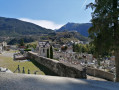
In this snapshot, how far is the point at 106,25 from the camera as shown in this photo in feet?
19.2

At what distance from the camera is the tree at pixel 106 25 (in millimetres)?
5578

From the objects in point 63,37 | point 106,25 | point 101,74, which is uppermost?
point 63,37

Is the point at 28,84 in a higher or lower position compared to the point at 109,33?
lower

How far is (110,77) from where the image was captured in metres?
9.02

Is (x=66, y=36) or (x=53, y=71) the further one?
(x=66, y=36)

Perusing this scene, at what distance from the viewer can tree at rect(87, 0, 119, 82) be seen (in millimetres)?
5578

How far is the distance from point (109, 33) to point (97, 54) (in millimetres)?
1466

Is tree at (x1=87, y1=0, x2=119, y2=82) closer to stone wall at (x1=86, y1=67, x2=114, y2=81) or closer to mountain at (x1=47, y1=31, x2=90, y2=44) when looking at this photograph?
stone wall at (x1=86, y1=67, x2=114, y2=81)

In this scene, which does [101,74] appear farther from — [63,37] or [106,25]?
[63,37]

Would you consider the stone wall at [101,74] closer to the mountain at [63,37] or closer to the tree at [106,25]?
the tree at [106,25]

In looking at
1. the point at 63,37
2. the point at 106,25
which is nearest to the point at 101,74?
the point at 106,25

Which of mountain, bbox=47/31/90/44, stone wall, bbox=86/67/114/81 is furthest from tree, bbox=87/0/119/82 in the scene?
mountain, bbox=47/31/90/44

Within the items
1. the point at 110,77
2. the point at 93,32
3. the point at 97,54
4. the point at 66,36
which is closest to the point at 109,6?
the point at 93,32

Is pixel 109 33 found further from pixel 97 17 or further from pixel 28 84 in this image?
pixel 28 84
